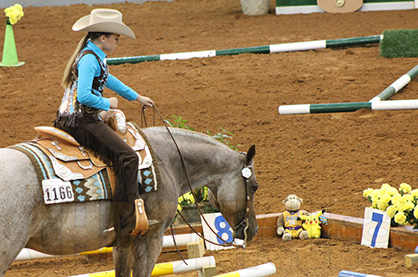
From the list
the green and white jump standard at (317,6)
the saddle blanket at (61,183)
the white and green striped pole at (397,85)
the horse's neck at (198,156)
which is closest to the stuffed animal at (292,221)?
the horse's neck at (198,156)

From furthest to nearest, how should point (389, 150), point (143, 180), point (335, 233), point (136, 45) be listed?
point (136, 45), point (389, 150), point (335, 233), point (143, 180)

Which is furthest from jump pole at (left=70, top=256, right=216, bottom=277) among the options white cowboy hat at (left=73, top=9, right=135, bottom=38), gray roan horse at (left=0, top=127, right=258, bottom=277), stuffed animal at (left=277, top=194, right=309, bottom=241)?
white cowboy hat at (left=73, top=9, right=135, bottom=38)

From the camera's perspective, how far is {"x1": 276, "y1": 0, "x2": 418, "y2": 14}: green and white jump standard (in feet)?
46.4

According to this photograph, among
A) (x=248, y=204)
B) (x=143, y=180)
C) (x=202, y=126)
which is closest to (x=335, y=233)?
(x=248, y=204)

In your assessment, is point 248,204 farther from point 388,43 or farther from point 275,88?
point 388,43

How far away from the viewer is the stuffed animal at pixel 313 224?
568 cm

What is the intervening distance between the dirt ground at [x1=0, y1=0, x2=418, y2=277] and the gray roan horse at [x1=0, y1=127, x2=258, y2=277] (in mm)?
962

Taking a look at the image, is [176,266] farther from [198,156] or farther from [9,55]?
[9,55]

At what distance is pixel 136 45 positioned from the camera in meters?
12.7

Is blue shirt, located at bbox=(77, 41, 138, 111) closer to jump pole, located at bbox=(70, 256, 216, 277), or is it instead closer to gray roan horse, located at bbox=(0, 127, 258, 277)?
gray roan horse, located at bbox=(0, 127, 258, 277)

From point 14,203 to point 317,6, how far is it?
12.1 m

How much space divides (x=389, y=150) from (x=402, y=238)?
2.00 m

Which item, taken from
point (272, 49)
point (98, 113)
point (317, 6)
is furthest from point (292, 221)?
point (317, 6)

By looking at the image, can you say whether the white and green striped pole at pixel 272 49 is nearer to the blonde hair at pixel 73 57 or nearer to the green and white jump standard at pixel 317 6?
the green and white jump standard at pixel 317 6
